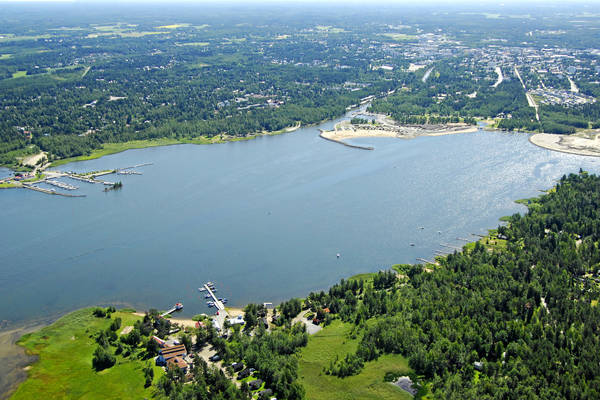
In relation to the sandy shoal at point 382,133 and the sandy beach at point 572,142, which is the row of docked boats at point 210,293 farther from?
the sandy beach at point 572,142

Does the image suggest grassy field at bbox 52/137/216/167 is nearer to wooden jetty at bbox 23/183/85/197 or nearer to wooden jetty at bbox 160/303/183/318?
wooden jetty at bbox 23/183/85/197

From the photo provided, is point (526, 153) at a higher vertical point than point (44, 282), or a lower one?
higher

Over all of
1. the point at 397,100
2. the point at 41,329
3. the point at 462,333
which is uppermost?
the point at 397,100

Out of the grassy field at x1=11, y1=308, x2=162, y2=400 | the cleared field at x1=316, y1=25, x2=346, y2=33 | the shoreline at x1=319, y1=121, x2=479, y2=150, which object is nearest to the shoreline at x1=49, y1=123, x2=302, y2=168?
the shoreline at x1=319, y1=121, x2=479, y2=150

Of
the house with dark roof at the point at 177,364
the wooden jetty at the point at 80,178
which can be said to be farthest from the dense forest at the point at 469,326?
the wooden jetty at the point at 80,178

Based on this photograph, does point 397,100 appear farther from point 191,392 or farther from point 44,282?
point 191,392

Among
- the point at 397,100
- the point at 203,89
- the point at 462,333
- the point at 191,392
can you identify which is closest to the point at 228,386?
the point at 191,392

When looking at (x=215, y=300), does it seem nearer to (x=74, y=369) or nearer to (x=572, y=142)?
(x=74, y=369)

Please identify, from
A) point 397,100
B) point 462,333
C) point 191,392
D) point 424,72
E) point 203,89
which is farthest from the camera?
point 424,72
